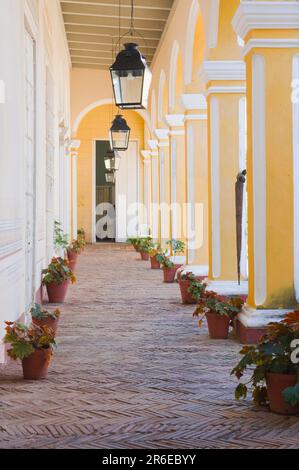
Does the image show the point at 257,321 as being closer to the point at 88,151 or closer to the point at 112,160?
the point at 112,160

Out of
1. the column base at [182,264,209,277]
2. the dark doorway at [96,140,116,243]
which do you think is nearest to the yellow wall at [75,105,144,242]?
the dark doorway at [96,140,116,243]

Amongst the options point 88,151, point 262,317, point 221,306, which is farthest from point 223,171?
point 88,151

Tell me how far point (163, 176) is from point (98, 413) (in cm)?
1498

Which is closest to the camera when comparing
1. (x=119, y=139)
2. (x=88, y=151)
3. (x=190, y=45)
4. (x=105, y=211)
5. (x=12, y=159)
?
(x=12, y=159)

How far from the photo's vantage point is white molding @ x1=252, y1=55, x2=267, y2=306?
7.05 m

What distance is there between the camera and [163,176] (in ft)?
63.6

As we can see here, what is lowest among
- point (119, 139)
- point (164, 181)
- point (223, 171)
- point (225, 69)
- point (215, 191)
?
point (215, 191)

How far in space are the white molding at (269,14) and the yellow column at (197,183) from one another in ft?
16.4

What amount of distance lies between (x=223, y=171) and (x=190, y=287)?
1.70m

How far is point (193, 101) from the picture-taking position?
11891 mm

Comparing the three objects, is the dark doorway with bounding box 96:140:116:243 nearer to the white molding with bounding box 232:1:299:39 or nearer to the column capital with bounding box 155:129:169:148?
the column capital with bounding box 155:129:169:148

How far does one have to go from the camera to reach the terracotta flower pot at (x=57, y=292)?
10539mm

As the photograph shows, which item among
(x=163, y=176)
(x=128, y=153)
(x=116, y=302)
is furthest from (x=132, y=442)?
(x=128, y=153)

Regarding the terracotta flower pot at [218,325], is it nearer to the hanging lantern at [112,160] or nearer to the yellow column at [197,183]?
the yellow column at [197,183]
